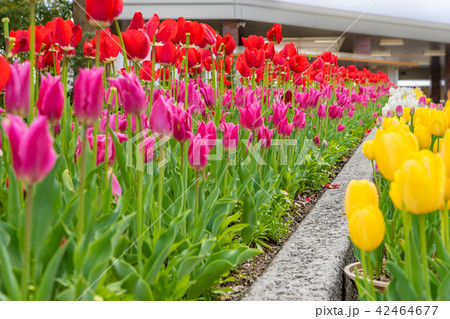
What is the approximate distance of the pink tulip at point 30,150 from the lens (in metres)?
0.71

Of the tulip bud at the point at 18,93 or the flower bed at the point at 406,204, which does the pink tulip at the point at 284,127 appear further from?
the tulip bud at the point at 18,93

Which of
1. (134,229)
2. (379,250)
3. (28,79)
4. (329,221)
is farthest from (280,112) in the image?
(28,79)

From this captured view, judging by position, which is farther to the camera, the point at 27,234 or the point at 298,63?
the point at 298,63

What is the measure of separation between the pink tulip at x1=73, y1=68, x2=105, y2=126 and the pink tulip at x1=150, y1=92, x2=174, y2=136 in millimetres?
309

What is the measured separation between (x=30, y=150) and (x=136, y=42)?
90 cm

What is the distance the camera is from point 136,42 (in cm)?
155

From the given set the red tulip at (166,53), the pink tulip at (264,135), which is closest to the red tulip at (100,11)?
the red tulip at (166,53)

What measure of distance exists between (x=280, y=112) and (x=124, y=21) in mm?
15093

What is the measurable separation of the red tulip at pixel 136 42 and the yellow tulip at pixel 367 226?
95 cm

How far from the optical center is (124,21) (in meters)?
16.4

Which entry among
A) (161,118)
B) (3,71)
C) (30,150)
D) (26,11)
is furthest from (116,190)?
(26,11)

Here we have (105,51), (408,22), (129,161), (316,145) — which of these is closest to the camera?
(129,161)

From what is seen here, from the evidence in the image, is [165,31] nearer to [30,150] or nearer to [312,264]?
[312,264]
